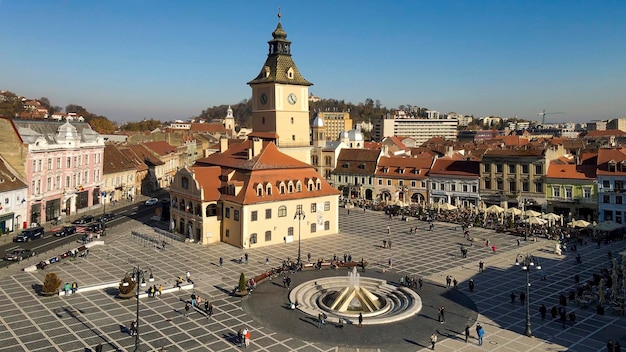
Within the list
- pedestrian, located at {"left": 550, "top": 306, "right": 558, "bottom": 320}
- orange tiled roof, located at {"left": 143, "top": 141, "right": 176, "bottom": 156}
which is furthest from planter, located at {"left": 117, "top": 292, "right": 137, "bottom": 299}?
orange tiled roof, located at {"left": 143, "top": 141, "right": 176, "bottom": 156}

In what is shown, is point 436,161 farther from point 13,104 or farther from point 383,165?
point 13,104

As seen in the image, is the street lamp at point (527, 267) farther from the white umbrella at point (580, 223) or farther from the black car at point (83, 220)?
the black car at point (83, 220)

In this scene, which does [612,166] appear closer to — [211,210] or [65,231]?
[211,210]

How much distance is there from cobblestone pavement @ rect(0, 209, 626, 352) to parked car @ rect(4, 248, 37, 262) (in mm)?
1555

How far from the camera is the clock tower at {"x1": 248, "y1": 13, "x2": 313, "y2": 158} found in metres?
71.2

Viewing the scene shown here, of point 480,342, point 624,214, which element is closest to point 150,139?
point 624,214

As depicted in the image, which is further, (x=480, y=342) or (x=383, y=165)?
(x=383, y=165)

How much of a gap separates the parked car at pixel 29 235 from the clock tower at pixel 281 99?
28761 mm

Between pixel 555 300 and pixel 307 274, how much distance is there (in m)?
19.1

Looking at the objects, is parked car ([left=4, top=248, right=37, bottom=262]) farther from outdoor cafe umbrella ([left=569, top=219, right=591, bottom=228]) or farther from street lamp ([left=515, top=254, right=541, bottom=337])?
outdoor cafe umbrella ([left=569, top=219, right=591, bottom=228])

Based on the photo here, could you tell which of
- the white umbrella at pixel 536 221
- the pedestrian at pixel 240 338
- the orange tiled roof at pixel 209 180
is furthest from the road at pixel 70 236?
the white umbrella at pixel 536 221

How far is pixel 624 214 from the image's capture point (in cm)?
6309

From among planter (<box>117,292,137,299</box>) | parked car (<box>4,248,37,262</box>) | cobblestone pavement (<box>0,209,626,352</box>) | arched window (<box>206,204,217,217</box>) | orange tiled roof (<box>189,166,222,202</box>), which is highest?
orange tiled roof (<box>189,166,222,202</box>)

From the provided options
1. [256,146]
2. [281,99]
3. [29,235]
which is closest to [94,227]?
[29,235]
